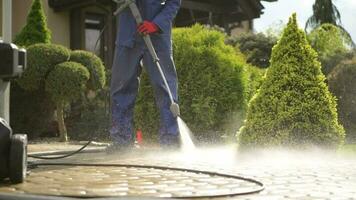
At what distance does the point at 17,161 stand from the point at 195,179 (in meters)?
0.94

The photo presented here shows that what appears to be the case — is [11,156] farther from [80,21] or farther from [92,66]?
[80,21]

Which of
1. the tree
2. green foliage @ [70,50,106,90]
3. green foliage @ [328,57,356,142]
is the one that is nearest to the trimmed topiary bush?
green foliage @ [70,50,106,90]

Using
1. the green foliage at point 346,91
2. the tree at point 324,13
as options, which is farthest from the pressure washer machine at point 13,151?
the tree at point 324,13

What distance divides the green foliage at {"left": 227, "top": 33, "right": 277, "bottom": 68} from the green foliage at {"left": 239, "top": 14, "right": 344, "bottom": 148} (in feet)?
33.6

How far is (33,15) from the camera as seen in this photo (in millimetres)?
9055

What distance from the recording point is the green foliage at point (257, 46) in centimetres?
1565

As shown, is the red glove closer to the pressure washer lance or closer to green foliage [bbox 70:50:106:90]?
the pressure washer lance

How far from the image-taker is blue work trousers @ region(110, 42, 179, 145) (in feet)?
16.6

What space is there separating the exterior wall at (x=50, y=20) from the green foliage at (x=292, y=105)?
946 centimetres

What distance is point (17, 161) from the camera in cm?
291

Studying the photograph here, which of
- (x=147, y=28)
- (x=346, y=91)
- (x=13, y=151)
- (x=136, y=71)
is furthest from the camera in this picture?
(x=346, y=91)

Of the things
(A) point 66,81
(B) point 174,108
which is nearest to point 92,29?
(A) point 66,81

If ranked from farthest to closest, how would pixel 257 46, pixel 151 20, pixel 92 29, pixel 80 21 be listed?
pixel 257 46 < pixel 92 29 < pixel 80 21 < pixel 151 20

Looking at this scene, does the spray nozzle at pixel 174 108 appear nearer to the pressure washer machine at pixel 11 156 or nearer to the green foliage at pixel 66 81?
the pressure washer machine at pixel 11 156
